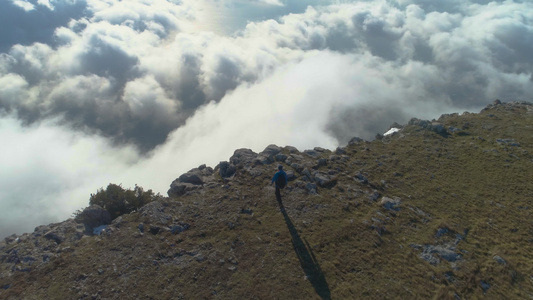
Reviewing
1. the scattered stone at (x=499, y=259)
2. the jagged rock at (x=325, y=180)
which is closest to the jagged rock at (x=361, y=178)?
the jagged rock at (x=325, y=180)

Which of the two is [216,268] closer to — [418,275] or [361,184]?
[418,275]

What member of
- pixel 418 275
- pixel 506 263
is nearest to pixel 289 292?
pixel 418 275

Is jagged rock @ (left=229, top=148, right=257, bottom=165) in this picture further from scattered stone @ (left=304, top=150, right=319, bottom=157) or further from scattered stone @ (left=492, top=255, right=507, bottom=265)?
scattered stone @ (left=492, top=255, right=507, bottom=265)

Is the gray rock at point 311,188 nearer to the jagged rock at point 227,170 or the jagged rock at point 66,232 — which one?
the jagged rock at point 227,170

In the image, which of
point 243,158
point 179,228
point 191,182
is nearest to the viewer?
point 179,228

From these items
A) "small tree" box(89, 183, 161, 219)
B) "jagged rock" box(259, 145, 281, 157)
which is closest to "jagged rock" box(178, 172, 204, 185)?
"small tree" box(89, 183, 161, 219)

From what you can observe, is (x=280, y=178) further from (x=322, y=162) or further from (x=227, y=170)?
(x=322, y=162)

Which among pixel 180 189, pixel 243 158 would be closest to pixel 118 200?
pixel 180 189
